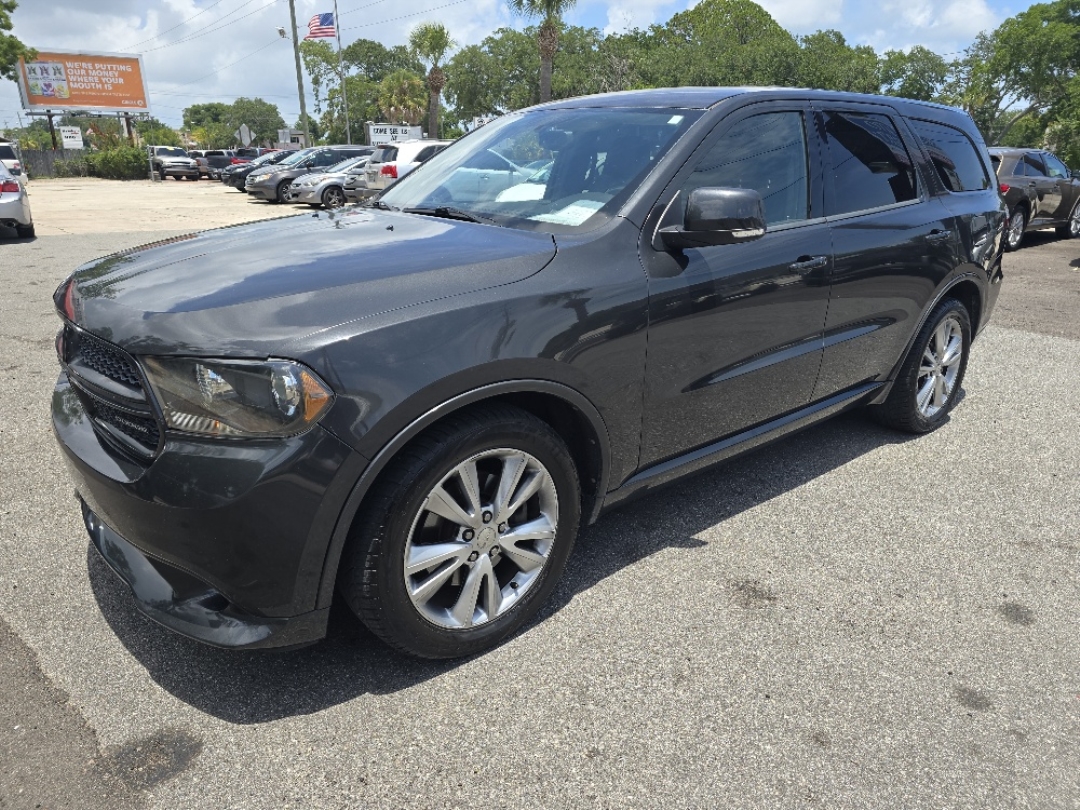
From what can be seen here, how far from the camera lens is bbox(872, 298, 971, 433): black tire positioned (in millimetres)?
4273

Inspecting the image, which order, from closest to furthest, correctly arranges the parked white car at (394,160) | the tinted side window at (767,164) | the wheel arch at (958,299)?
the tinted side window at (767,164), the wheel arch at (958,299), the parked white car at (394,160)

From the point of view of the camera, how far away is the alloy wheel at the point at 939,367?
442cm

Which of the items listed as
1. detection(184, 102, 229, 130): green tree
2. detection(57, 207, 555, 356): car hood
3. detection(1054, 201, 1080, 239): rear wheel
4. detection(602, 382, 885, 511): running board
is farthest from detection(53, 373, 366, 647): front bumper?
detection(184, 102, 229, 130): green tree

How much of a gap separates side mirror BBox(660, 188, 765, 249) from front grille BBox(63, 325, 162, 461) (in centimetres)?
174

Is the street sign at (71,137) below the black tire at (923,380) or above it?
above

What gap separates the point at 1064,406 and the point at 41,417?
6332 millimetres

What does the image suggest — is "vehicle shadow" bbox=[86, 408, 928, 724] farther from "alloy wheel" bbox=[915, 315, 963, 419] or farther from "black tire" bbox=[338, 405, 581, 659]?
"alloy wheel" bbox=[915, 315, 963, 419]

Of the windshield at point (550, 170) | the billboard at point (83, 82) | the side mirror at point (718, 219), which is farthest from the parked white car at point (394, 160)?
the billboard at point (83, 82)

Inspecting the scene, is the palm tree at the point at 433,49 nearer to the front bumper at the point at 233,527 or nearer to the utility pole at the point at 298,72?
the utility pole at the point at 298,72

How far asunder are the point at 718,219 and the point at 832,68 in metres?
51.7

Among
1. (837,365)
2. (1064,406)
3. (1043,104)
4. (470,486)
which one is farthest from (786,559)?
(1043,104)

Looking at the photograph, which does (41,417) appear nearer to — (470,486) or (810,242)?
(470,486)

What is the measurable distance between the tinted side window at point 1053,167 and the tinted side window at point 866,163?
1227cm

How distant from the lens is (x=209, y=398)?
2033 millimetres
